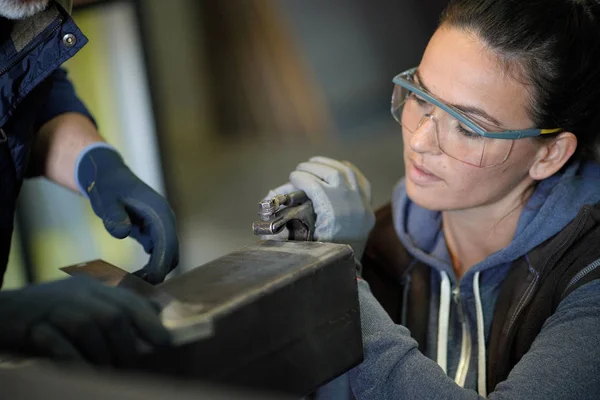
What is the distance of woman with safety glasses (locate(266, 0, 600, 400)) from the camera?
1305mm

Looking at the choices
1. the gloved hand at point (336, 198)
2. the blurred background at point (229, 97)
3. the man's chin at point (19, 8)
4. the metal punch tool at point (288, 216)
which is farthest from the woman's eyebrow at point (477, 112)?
the blurred background at point (229, 97)

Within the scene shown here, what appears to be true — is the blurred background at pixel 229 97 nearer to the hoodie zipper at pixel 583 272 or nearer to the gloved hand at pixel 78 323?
the hoodie zipper at pixel 583 272

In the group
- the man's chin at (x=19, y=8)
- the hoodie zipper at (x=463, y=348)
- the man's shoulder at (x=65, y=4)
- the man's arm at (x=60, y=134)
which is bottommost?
the hoodie zipper at (x=463, y=348)

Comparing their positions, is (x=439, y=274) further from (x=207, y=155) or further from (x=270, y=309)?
(x=207, y=155)

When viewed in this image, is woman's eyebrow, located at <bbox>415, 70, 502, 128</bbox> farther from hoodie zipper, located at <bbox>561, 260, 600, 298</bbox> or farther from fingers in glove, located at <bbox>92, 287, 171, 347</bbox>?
fingers in glove, located at <bbox>92, 287, 171, 347</bbox>

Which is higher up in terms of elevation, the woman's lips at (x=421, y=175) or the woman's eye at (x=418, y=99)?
the woman's eye at (x=418, y=99)

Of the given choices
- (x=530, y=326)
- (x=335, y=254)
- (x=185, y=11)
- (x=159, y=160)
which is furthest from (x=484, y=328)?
(x=185, y=11)

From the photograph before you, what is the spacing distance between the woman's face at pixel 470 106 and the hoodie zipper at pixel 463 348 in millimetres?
207

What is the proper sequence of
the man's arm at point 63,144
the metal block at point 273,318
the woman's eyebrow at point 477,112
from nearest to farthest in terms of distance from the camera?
the metal block at point 273,318
the woman's eyebrow at point 477,112
the man's arm at point 63,144

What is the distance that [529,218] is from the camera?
55.7 inches

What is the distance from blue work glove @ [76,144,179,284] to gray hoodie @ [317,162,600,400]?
0.43 m

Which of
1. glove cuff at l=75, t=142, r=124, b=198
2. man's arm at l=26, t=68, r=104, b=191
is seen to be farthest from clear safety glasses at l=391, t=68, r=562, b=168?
man's arm at l=26, t=68, r=104, b=191

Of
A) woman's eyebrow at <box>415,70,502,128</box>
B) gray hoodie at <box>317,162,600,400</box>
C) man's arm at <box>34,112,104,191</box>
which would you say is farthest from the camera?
man's arm at <box>34,112,104,191</box>

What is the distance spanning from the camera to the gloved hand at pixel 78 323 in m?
0.63
